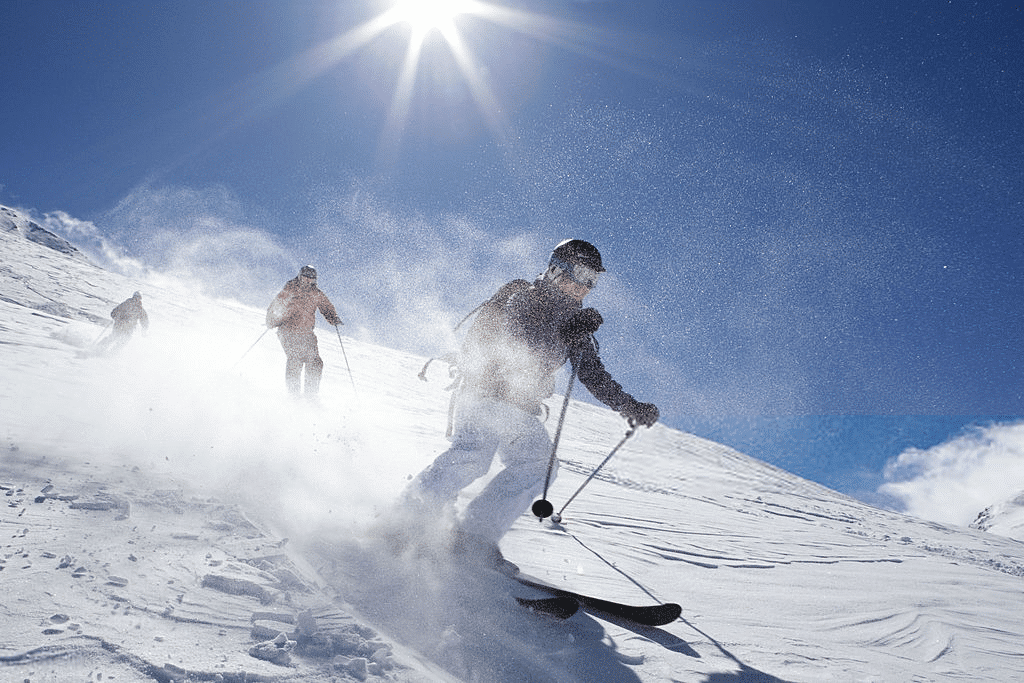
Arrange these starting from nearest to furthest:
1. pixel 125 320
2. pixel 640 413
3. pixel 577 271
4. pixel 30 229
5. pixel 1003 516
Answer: pixel 640 413, pixel 577 271, pixel 125 320, pixel 30 229, pixel 1003 516

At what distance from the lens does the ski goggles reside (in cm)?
→ 337

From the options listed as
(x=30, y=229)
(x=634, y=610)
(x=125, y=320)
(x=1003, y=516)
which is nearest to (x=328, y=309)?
(x=125, y=320)

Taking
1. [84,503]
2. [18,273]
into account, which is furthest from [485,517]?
[18,273]

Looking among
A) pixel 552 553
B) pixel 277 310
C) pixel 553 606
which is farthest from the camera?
pixel 277 310

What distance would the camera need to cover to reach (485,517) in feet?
9.77

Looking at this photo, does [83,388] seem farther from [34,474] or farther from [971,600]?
[971,600]

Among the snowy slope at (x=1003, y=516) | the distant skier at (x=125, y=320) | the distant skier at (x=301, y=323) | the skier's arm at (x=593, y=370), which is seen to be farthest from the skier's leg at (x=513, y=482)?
the snowy slope at (x=1003, y=516)

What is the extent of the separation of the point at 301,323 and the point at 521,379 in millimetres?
6920

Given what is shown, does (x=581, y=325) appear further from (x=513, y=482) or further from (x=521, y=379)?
(x=513, y=482)

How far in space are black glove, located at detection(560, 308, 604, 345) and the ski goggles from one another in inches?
11.0

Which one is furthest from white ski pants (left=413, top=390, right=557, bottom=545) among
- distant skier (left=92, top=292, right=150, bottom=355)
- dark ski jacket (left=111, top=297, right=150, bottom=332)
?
dark ski jacket (left=111, top=297, right=150, bottom=332)

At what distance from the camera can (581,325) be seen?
3.20 m

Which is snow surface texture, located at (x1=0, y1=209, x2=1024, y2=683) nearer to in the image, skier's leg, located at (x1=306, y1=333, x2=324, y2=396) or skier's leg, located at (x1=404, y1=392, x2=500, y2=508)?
skier's leg, located at (x1=404, y1=392, x2=500, y2=508)

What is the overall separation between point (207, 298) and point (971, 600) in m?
35.8
